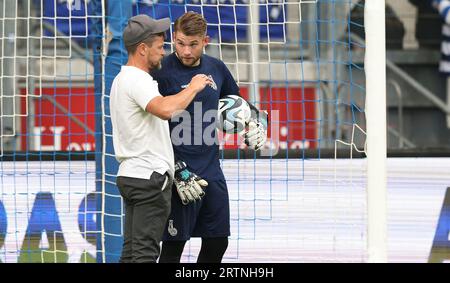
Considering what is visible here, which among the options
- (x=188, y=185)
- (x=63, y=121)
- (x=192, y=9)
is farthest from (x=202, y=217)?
(x=63, y=121)

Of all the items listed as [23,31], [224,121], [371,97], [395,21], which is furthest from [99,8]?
[395,21]

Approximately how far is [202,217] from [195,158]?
37 centimetres

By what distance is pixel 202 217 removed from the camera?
6586mm

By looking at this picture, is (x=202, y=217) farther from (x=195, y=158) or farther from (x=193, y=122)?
(x=193, y=122)

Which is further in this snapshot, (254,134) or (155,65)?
(254,134)

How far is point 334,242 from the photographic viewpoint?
795cm

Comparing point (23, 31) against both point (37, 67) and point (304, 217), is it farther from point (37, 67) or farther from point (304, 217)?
point (304, 217)

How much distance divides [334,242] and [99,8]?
2.45 m

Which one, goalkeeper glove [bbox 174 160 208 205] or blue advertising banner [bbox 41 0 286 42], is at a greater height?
blue advertising banner [bbox 41 0 286 42]

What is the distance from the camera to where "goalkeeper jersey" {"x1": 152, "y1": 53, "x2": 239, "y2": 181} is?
256 inches

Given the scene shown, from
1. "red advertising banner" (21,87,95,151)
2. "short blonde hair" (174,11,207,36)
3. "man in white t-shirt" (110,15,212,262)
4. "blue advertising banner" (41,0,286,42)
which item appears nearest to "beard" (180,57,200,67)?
"short blonde hair" (174,11,207,36)

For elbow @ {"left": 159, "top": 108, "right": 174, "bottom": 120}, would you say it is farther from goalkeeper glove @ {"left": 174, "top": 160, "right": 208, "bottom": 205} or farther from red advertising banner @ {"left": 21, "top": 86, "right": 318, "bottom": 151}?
red advertising banner @ {"left": 21, "top": 86, "right": 318, "bottom": 151}

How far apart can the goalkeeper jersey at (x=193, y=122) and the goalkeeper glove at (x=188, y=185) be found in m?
0.09
